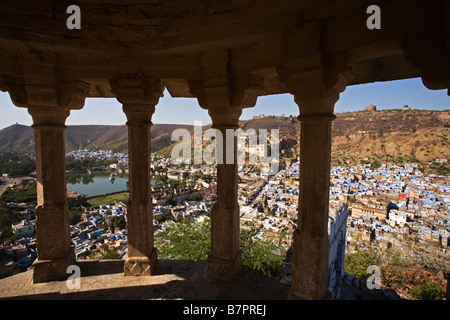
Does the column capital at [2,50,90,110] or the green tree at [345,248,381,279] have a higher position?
the column capital at [2,50,90,110]

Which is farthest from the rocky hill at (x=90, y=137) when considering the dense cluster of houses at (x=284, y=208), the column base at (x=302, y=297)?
the column base at (x=302, y=297)

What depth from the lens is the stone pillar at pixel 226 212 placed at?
423cm

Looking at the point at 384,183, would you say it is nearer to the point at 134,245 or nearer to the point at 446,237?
the point at 446,237

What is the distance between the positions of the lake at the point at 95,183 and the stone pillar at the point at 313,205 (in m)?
57.7

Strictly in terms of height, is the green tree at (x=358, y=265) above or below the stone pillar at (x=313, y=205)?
below

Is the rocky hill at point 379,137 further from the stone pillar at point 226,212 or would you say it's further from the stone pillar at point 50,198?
the stone pillar at point 50,198

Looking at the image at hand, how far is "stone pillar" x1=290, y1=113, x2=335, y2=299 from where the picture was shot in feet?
10.6

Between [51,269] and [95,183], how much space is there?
6777 cm

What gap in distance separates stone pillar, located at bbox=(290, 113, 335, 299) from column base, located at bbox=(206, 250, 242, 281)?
1.25 m

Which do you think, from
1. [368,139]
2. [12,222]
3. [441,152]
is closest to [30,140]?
[12,222]

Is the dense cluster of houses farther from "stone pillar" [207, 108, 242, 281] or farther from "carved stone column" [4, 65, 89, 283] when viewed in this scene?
"carved stone column" [4, 65, 89, 283]

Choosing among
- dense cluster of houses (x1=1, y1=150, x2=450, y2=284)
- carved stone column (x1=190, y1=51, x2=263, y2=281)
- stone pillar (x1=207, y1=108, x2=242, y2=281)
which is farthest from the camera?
dense cluster of houses (x1=1, y1=150, x2=450, y2=284)

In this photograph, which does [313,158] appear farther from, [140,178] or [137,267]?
[137,267]

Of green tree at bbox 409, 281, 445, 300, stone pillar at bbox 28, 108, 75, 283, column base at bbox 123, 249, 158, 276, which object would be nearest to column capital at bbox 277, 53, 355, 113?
column base at bbox 123, 249, 158, 276
